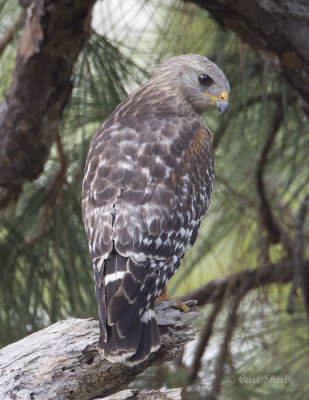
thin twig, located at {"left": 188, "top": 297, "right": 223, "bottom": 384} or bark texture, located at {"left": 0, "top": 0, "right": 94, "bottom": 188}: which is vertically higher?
bark texture, located at {"left": 0, "top": 0, "right": 94, "bottom": 188}

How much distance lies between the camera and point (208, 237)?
3.98m

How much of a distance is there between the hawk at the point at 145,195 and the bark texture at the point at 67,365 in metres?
0.12

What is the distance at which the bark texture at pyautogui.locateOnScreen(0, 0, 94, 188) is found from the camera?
2955mm

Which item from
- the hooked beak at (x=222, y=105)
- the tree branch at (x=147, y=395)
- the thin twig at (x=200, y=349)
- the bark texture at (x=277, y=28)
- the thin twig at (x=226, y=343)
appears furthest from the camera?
→ the thin twig at (x=200, y=349)

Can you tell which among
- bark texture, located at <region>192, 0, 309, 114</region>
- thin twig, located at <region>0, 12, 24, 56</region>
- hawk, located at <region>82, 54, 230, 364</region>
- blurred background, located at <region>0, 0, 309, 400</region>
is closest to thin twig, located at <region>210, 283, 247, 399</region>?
blurred background, located at <region>0, 0, 309, 400</region>

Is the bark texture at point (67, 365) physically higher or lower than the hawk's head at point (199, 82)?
lower

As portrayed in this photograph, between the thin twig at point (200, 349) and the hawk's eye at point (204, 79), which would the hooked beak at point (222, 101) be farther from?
the thin twig at point (200, 349)

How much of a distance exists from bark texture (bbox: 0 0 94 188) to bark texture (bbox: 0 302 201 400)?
1167mm

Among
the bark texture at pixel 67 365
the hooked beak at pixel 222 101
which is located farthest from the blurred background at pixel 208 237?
the bark texture at pixel 67 365

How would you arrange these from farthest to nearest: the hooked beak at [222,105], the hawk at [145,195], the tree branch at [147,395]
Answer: the hooked beak at [222,105], the hawk at [145,195], the tree branch at [147,395]

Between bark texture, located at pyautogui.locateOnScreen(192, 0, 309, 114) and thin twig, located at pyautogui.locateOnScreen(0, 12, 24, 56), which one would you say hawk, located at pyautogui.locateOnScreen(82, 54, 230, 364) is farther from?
thin twig, located at pyautogui.locateOnScreen(0, 12, 24, 56)

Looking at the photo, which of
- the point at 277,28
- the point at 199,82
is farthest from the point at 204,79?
the point at 277,28

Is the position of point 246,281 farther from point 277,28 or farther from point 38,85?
point 38,85

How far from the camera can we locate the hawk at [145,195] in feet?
7.68
